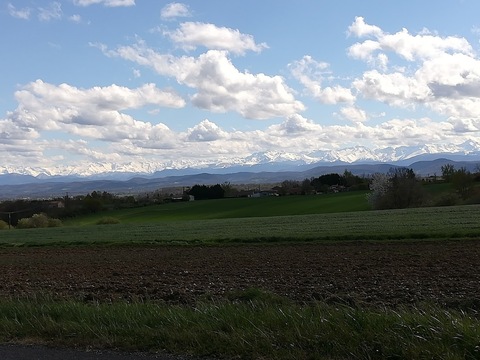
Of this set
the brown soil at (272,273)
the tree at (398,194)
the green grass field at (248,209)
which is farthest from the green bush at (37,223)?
the brown soil at (272,273)

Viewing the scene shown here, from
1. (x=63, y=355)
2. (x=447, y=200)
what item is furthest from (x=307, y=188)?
(x=63, y=355)

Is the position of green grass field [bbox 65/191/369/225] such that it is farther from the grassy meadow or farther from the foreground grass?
the foreground grass

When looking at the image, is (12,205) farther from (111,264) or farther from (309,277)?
(309,277)

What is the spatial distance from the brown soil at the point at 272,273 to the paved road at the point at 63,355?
483 cm

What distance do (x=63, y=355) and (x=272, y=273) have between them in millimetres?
11380

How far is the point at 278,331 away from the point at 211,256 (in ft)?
59.7

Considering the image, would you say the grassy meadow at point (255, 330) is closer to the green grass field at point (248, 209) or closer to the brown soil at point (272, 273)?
the brown soil at point (272, 273)

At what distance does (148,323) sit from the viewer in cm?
803

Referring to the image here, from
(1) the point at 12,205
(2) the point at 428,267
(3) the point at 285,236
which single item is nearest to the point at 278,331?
(2) the point at 428,267

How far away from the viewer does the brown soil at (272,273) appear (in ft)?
41.6

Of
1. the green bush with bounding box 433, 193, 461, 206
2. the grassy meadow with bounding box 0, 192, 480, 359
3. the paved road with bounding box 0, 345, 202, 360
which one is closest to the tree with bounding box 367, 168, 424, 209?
the green bush with bounding box 433, 193, 461, 206

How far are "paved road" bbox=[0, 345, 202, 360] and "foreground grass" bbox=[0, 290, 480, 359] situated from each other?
0.23 metres

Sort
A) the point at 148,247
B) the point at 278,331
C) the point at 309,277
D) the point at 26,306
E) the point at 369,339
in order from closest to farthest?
the point at 369,339 < the point at 278,331 < the point at 26,306 < the point at 309,277 < the point at 148,247

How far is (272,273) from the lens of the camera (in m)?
17.7
